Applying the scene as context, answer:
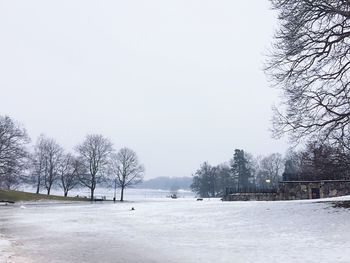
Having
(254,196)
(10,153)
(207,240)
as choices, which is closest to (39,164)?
(10,153)

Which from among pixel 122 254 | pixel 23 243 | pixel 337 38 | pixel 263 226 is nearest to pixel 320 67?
pixel 337 38

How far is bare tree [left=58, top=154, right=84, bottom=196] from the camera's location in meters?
93.7

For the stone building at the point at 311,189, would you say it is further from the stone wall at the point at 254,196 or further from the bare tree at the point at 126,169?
the bare tree at the point at 126,169

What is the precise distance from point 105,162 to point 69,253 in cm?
8580

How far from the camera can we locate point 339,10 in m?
18.7

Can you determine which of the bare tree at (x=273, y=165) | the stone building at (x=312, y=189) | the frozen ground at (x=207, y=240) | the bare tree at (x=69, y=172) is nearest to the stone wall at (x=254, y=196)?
the stone building at (x=312, y=189)

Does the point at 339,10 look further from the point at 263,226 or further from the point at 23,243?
the point at 23,243

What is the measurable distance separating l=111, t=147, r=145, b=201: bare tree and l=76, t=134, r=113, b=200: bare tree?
5.58 meters

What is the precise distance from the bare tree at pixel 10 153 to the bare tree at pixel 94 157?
2541cm

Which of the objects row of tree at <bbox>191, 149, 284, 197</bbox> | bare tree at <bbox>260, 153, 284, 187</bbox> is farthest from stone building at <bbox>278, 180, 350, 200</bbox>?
bare tree at <bbox>260, 153, 284, 187</bbox>

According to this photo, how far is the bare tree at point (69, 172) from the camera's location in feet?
307

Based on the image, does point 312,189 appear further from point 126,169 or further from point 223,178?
point 223,178

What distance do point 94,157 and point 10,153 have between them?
31.9 m

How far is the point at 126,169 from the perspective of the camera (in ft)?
344
